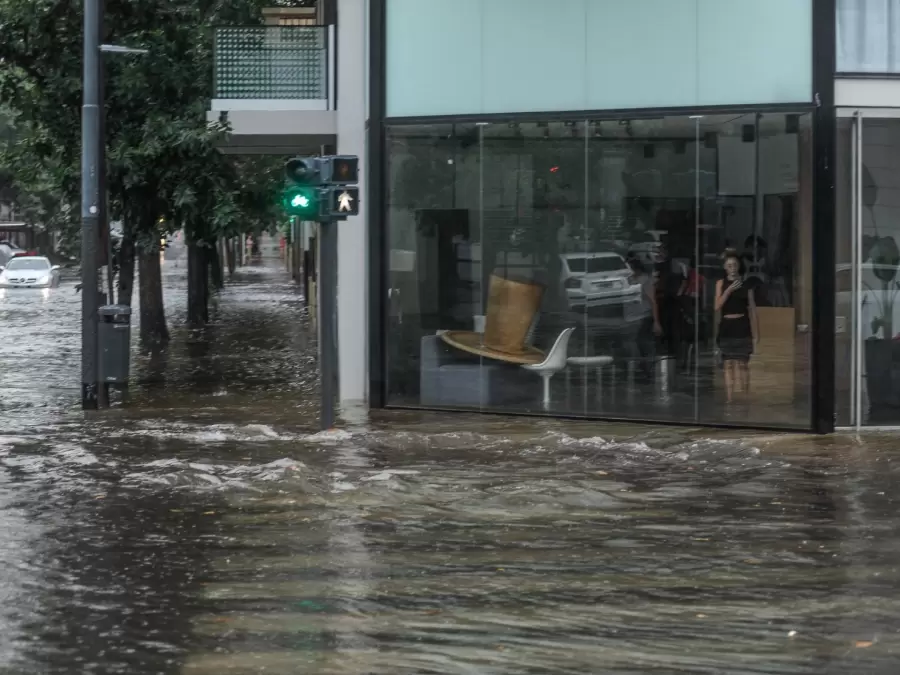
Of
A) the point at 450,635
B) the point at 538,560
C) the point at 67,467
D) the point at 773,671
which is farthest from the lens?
the point at 67,467

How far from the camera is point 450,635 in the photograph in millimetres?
6688

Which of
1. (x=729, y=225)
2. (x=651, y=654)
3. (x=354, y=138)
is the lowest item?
(x=651, y=654)

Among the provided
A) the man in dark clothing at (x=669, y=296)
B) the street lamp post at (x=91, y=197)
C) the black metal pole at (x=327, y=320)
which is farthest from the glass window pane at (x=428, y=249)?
the street lamp post at (x=91, y=197)

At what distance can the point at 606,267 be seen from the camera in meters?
15.3

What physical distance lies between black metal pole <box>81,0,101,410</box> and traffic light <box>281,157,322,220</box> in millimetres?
3742

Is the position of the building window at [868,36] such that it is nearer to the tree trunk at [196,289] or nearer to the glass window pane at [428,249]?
the glass window pane at [428,249]

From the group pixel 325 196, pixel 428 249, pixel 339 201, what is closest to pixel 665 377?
pixel 428 249

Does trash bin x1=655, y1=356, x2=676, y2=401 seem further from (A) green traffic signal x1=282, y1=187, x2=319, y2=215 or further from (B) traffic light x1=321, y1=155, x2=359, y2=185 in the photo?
(A) green traffic signal x1=282, y1=187, x2=319, y2=215

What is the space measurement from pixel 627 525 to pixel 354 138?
27.9 feet

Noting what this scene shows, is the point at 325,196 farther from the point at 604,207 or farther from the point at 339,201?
the point at 604,207

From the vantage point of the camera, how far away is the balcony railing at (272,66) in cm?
1783

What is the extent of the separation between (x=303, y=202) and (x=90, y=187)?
400 centimetres

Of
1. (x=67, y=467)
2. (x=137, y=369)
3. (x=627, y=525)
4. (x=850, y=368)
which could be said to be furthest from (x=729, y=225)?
(x=137, y=369)

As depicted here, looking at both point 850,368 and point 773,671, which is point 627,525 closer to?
point 773,671
